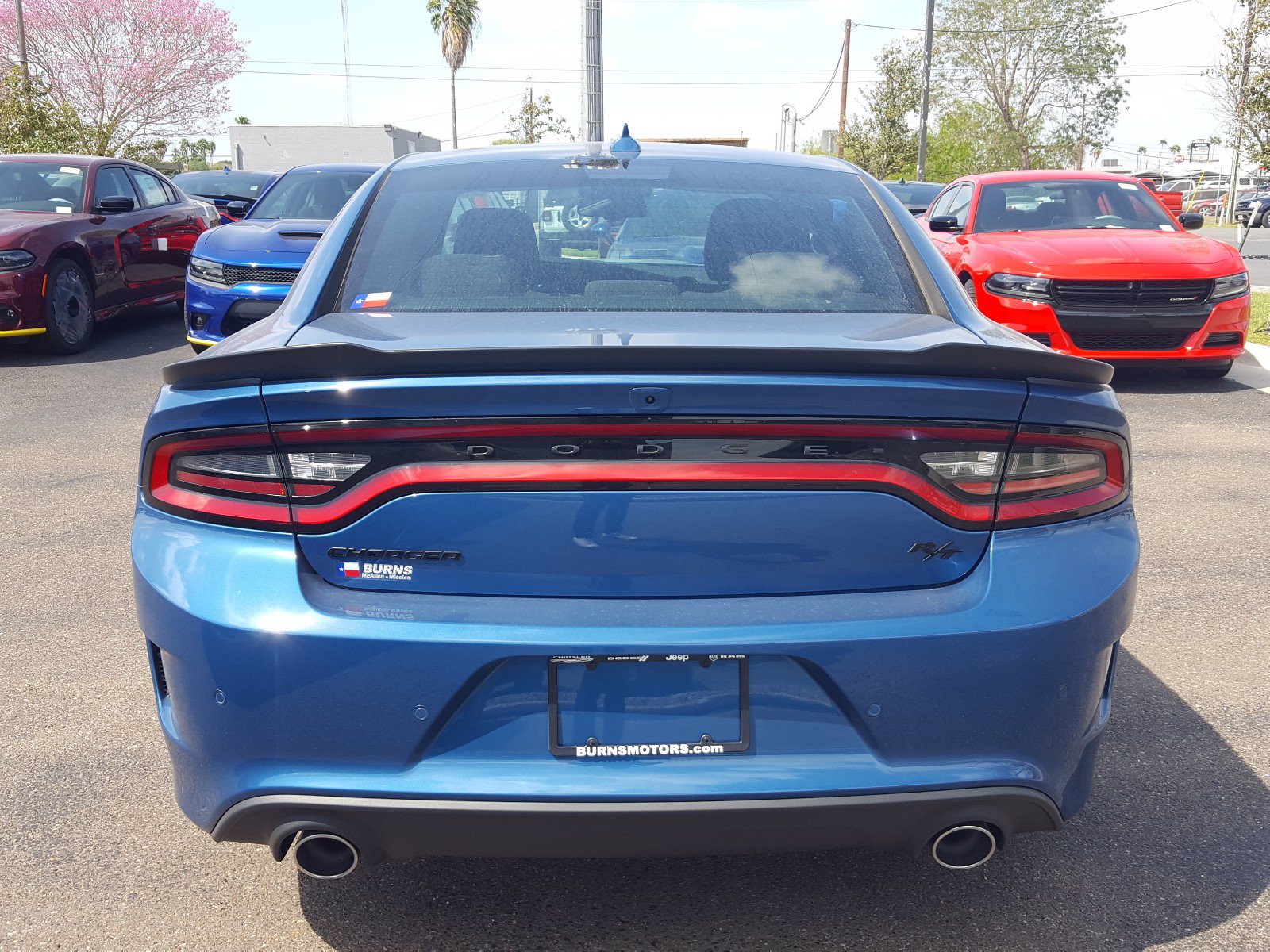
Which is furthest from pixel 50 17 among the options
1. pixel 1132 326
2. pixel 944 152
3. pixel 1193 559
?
pixel 944 152

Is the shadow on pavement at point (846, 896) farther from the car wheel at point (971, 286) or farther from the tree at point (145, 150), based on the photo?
the tree at point (145, 150)

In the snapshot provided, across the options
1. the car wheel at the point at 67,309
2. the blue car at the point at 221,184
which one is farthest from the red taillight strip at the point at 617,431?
the blue car at the point at 221,184

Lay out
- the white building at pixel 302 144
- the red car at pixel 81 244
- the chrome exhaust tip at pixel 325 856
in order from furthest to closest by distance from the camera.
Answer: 1. the white building at pixel 302 144
2. the red car at pixel 81 244
3. the chrome exhaust tip at pixel 325 856

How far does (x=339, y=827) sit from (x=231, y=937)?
58cm

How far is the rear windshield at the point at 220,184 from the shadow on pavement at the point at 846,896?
16.4 metres

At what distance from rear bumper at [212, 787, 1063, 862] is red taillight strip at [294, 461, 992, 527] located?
52cm

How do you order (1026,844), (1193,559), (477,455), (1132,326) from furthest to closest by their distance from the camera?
1. (1132,326)
2. (1193,559)
3. (1026,844)
4. (477,455)

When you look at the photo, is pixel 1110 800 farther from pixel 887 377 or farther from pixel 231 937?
pixel 231 937

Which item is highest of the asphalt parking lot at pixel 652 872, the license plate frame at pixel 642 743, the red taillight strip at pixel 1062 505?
the red taillight strip at pixel 1062 505

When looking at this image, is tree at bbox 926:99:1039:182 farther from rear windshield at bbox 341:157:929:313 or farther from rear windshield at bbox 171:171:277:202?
rear windshield at bbox 341:157:929:313

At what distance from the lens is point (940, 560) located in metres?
2.04

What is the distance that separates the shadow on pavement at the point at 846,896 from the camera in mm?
2371

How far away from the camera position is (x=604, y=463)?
195cm

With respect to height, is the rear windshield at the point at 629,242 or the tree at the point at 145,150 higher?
the tree at the point at 145,150
